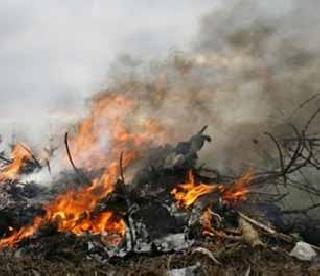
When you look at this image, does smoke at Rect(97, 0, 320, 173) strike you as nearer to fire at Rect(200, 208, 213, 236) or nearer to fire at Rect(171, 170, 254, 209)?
fire at Rect(171, 170, 254, 209)

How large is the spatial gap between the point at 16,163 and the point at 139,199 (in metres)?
3.35

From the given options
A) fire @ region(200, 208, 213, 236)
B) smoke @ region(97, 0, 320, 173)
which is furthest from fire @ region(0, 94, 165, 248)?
fire @ region(200, 208, 213, 236)

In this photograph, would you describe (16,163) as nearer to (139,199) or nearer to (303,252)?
(139,199)

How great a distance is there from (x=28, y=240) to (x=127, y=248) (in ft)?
4.95

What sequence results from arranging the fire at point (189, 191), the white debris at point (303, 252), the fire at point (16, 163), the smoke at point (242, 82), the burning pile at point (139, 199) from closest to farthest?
the white debris at point (303, 252) < the burning pile at point (139, 199) < the fire at point (189, 191) < the fire at point (16, 163) < the smoke at point (242, 82)

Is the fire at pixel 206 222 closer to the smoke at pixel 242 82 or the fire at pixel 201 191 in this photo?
the fire at pixel 201 191

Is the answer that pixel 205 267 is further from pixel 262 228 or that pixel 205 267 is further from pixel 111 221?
pixel 111 221

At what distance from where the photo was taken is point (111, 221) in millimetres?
8500

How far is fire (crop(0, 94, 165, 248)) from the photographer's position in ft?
27.8

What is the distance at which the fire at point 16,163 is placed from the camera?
10.6 m

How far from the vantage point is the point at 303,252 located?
7.25 meters

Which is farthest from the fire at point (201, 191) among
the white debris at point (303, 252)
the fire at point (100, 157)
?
the white debris at point (303, 252)

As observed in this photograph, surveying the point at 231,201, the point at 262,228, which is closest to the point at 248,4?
the point at 231,201

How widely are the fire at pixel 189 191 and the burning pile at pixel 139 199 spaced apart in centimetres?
2
